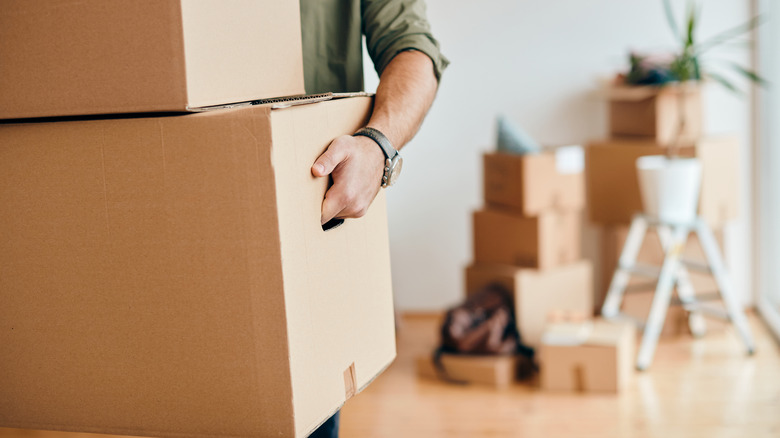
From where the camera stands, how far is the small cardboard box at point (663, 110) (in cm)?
323

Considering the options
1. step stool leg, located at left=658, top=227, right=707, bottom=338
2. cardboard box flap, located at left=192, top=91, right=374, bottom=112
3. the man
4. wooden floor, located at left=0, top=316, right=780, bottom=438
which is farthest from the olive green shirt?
step stool leg, located at left=658, top=227, right=707, bottom=338

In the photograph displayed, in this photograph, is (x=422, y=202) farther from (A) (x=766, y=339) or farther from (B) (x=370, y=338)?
(B) (x=370, y=338)

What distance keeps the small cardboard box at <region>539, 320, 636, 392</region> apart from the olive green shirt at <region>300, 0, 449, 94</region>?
1.89m

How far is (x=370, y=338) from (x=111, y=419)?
30 cm

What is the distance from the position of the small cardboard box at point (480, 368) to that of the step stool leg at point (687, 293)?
751 mm

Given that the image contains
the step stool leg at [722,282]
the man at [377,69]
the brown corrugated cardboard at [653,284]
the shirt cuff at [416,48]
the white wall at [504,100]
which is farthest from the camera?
the white wall at [504,100]

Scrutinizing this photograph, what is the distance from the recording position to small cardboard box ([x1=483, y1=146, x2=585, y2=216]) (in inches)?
125

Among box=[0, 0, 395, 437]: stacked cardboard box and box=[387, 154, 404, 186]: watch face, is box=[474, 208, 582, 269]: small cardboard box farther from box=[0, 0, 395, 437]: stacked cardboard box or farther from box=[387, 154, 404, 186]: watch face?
box=[0, 0, 395, 437]: stacked cardboard box

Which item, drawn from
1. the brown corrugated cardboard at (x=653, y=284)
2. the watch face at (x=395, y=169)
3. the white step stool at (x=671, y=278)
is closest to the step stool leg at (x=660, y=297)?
the white step stool at (x=671, y=278)

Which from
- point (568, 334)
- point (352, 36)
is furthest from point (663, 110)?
point (352, 36)

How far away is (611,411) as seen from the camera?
2693mm

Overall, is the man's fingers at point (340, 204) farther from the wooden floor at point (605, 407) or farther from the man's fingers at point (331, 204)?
the wooden floor at point (605, 407)

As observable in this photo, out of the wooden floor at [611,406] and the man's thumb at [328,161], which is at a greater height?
the man's thumb at [328,161]

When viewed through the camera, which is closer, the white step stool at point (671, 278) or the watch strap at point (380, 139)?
the watch strap at point (380, 139)
